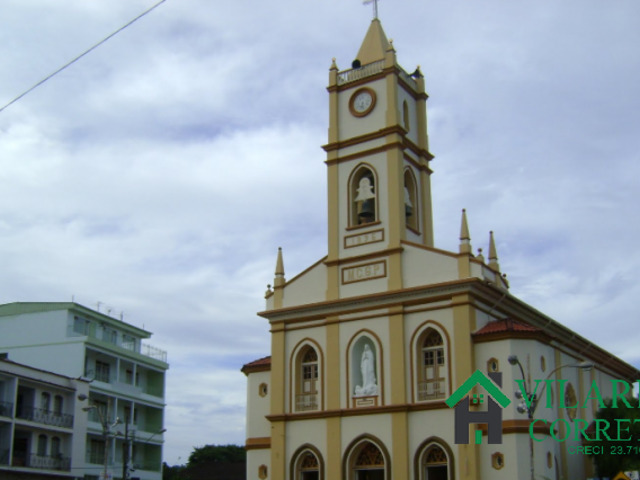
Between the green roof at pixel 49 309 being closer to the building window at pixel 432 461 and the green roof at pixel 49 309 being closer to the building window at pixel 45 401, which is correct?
the building window at pixel 45 401

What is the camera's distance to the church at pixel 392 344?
3175 cm

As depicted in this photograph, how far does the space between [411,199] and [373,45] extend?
24.3 feet

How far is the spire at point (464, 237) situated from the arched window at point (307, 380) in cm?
781

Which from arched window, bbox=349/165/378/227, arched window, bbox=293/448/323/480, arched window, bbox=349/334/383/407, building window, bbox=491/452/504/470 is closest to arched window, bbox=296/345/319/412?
arched window, bbox=293/448/323/480

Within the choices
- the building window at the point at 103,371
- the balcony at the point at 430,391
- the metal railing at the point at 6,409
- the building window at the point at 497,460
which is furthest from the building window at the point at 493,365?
the building window at the point at 103,371

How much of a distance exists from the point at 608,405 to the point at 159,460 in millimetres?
33113

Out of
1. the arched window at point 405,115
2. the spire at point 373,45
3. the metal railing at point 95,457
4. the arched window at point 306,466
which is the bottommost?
the arched window at point 306,466

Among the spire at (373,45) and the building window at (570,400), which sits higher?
the spire at (373,45)

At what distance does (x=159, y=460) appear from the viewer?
194ft

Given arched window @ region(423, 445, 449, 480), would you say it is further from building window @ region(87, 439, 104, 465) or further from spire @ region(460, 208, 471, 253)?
building window @ region(87, 439, 104, 465)

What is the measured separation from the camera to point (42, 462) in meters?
46.8

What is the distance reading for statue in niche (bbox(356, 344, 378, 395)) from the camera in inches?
1337

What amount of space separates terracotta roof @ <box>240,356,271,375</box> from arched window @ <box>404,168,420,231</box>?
871 cm

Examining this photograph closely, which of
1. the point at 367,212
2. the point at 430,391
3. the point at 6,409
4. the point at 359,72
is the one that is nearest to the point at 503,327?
the point at 430,391
